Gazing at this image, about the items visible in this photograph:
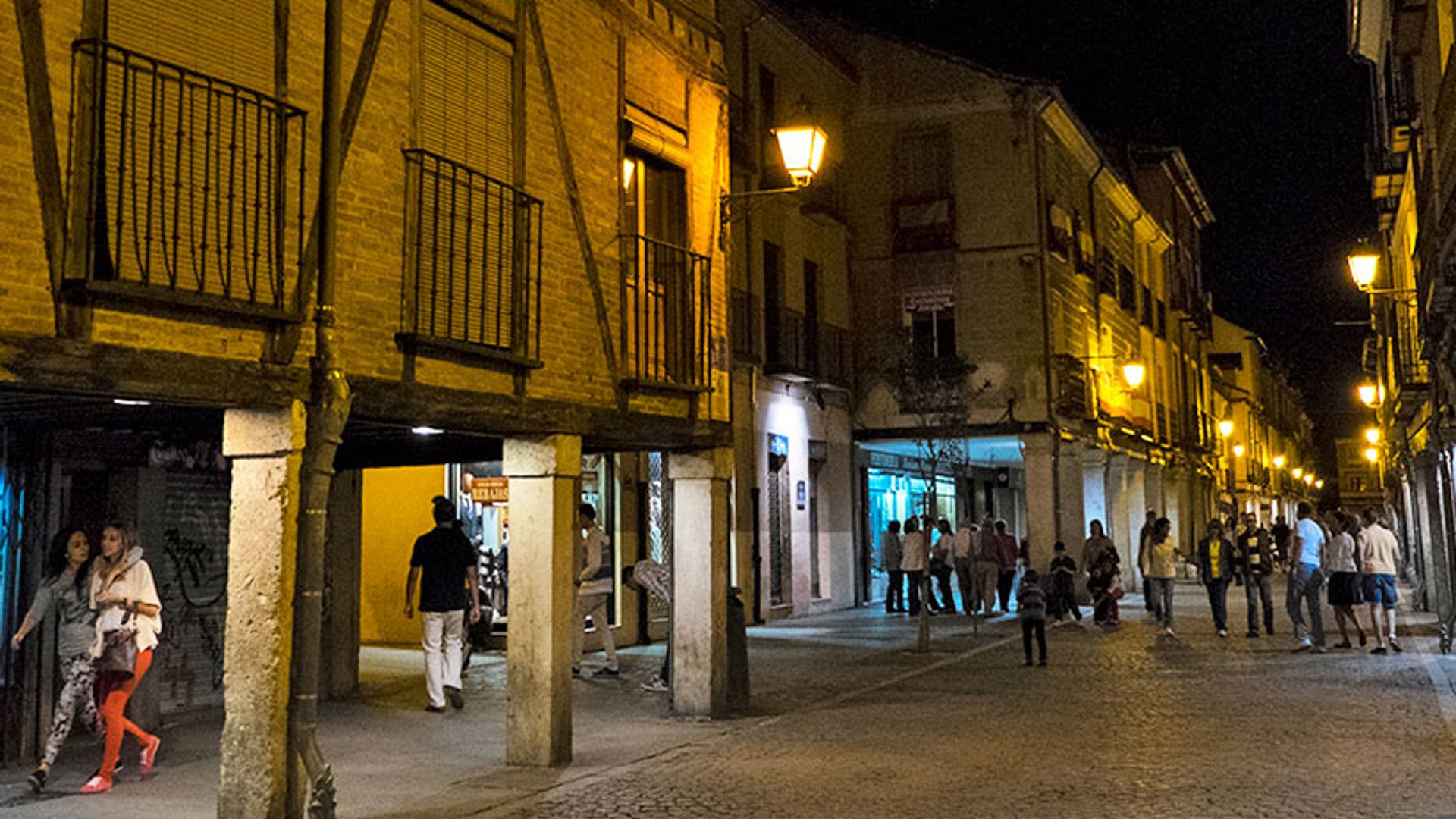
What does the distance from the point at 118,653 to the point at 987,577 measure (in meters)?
17.8

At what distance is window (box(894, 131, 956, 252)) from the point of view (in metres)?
27.4

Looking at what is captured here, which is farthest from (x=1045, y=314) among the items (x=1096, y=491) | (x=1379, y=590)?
(x=1379, y=590)

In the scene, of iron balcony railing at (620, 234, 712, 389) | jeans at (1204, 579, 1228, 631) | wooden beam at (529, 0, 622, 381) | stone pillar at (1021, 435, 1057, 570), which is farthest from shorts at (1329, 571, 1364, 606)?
wooden beam at (529, 0, 622, 381)

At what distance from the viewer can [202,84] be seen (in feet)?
22.2

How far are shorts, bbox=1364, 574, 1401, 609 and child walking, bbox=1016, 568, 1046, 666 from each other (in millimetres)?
4426

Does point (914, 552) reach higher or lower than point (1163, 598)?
higher

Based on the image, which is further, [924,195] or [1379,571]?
[924,195]

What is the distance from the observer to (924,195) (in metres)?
27.7

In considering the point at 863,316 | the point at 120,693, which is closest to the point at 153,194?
the point at 120,693

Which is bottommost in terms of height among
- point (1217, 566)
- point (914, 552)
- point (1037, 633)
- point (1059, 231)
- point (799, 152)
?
point (1037, 633)

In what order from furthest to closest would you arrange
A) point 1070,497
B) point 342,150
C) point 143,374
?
point 1070,497 → point 342,150 → point 143,374

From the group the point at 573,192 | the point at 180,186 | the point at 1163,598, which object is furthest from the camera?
the point at 1163,598

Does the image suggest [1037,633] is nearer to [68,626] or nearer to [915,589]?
[915,589]

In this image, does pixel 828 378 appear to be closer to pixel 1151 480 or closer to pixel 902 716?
pixel 902 716
